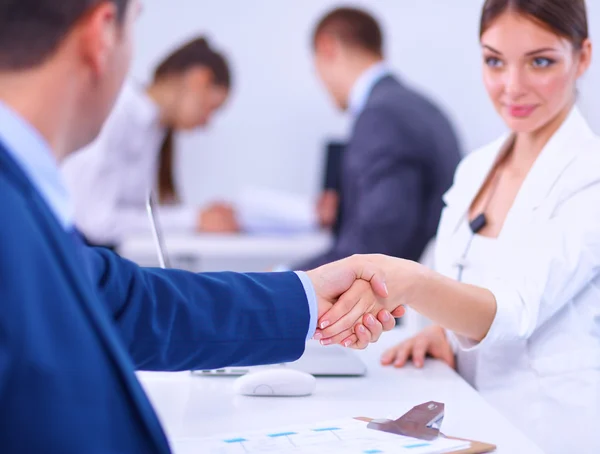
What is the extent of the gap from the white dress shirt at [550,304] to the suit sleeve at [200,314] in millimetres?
417

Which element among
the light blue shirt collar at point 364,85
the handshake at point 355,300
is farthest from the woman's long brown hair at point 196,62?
the handshake at point 355,300

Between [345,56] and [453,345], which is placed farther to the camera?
[345,56]

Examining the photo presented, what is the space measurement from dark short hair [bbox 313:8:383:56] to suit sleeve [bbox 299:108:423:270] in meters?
0.57

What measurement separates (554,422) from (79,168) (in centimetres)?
252

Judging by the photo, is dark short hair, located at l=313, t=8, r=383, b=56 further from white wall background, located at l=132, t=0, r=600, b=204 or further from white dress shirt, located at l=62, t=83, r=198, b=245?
white wall background, located at l=132, t=0, r=600, b=204

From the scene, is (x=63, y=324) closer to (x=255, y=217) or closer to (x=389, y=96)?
(x=389, y=96)

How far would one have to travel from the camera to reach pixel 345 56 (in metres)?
3.44

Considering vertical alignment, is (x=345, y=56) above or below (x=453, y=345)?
above

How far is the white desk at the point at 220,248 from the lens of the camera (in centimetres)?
382

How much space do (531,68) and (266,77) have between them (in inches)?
129

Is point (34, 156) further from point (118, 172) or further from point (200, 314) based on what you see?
point (118, 172)

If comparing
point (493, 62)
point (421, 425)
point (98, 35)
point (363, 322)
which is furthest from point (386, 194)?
point (98, 35)

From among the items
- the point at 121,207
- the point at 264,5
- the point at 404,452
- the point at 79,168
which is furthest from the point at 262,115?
the point at 404,452

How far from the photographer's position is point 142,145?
3.97 meters
